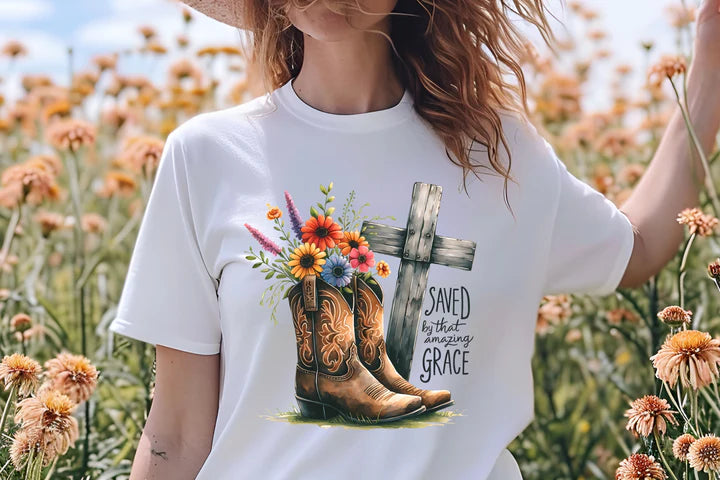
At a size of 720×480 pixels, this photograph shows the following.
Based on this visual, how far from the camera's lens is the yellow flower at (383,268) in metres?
1.11

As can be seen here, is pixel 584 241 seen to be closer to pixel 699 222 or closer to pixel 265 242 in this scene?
pixel 699 222

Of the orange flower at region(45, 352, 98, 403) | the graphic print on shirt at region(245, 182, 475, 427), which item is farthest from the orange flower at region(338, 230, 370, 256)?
the orange flower at region(45, 352, 98, 403)

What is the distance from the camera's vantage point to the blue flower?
1.11 m

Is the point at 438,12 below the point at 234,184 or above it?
above

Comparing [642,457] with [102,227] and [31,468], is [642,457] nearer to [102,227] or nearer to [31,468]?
[31,468]

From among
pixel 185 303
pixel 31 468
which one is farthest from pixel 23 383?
pixel 185 303

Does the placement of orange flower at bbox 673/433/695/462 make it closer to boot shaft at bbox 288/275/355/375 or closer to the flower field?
the flower field

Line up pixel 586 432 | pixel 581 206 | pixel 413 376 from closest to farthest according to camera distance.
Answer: pixel 413 376, pixel 581 206, pixel 586 432

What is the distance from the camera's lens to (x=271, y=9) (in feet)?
4.08

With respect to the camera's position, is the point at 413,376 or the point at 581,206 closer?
the point at 413,376

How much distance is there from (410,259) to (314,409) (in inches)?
8.0

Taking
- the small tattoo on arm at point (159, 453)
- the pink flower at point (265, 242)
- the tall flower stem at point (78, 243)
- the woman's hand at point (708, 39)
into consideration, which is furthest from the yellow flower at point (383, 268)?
the tall flower stem at point (78, 243)

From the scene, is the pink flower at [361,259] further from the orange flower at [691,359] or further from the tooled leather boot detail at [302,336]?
the orange flower at [691,359]

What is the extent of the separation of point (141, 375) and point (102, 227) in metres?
0.74
